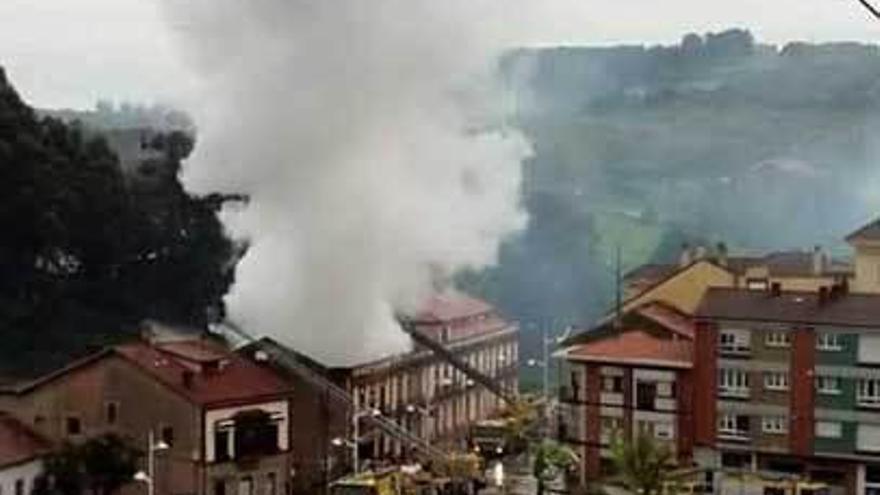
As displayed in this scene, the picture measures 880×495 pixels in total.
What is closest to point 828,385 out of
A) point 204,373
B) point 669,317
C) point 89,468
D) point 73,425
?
point 669,317

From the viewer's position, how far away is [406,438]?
76.2 ft

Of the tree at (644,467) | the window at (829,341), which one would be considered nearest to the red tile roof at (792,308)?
the window at (829,341)

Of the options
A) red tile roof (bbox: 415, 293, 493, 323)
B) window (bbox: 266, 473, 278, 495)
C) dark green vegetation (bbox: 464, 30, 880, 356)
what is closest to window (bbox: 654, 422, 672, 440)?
window (bbox: 266, 473, 278, 495)

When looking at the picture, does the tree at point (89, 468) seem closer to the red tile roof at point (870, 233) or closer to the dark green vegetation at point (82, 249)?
the dark green vegetation at point (82, 249)

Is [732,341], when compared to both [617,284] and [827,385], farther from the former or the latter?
[617,284]

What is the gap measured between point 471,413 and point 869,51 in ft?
106

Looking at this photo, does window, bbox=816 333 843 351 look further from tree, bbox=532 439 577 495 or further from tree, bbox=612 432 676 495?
tree, bbox=532 439 577 495

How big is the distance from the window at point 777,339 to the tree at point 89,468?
7.12 m

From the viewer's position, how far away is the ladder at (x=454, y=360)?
25686mm

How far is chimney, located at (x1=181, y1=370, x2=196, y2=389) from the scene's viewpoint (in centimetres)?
1958

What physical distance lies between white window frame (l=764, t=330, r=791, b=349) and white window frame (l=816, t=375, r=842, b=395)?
1.70 ft

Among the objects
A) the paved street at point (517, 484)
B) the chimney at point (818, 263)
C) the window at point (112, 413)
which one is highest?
the chimney at point (818, 263)

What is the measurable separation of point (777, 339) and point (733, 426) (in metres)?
1.17

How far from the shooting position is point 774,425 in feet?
66.6
